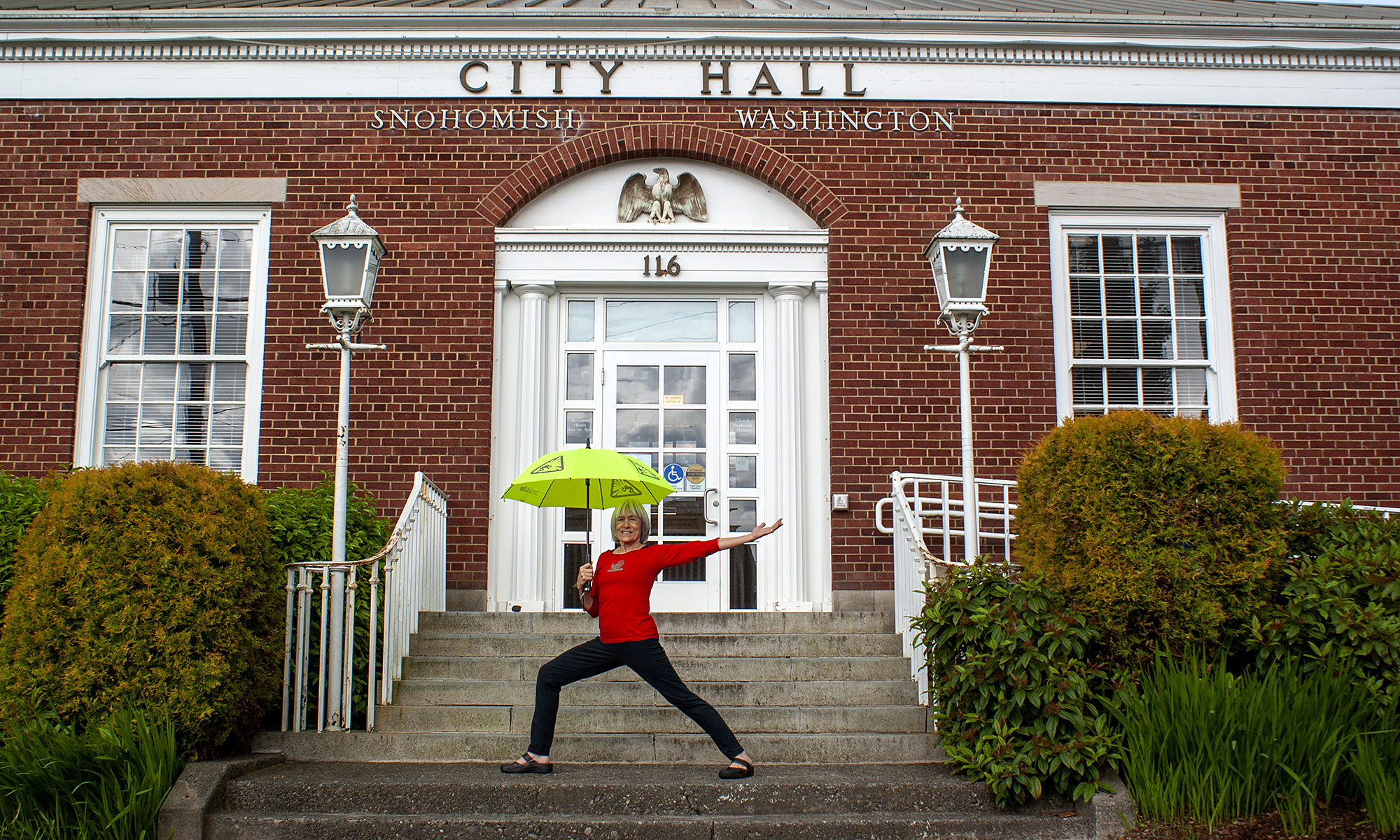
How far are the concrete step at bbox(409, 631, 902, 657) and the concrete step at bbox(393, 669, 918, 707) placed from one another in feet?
1.34

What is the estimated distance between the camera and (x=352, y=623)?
223 inches

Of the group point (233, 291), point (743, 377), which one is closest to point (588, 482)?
point (743, 377)

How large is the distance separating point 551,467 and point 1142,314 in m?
5.37

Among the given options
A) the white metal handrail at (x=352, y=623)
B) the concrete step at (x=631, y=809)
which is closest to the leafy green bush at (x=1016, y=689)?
the concrete step at (x=631, y=809)

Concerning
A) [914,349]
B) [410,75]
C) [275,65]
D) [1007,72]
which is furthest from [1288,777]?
[275,65]

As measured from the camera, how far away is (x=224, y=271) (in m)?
8.16

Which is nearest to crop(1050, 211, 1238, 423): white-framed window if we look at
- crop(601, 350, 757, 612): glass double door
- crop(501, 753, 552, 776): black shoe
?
crop(601, 350, 757, 612): glass double door

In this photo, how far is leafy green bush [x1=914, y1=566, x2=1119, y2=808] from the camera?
464 centimetres

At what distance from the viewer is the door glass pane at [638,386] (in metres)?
8.10

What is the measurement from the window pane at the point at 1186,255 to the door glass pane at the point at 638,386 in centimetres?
429

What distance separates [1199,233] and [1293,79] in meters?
1.51

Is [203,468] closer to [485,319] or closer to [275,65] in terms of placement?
[485,319]

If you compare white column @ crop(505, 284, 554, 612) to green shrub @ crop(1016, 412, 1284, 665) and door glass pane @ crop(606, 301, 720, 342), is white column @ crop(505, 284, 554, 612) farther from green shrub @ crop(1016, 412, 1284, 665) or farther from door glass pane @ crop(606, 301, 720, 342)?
green shrub @ crop(1016, 412, 1284, 665)

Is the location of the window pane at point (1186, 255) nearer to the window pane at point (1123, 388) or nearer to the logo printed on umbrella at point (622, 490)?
the window pane at point (1123, 388)
